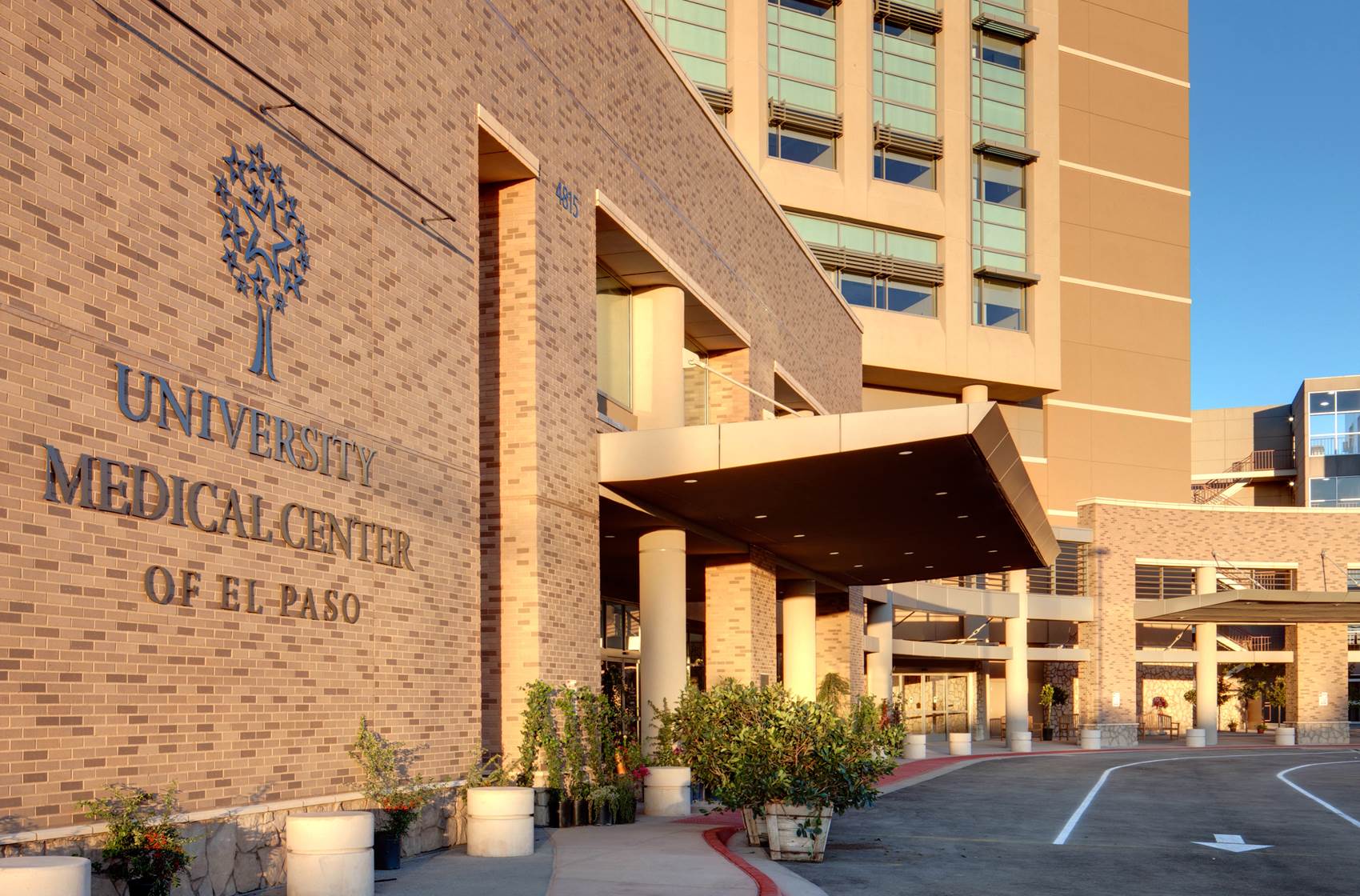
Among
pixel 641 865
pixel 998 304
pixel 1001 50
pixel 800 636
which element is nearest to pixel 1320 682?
pixel 998 304

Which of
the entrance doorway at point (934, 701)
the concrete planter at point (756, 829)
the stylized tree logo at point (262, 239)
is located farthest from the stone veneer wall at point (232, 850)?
the entrance doorway at point (934, 701)

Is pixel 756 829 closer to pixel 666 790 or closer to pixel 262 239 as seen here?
pixel 666 790

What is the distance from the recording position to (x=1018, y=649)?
182 feet

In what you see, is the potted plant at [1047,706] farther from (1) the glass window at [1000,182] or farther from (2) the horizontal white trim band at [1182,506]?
(1) the glass window at [1000,182]

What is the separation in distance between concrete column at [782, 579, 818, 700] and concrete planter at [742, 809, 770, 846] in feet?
56.2

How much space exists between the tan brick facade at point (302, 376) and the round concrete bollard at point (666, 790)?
233 cm

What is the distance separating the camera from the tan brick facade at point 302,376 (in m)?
9.42

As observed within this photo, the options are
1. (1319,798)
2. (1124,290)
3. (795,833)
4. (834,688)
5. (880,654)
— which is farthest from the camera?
(1124,290)

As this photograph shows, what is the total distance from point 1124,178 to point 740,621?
151 feet

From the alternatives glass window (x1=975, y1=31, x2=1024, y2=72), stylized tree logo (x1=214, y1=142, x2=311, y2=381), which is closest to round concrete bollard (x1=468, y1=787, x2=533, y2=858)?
stylized tree logo (x1=214, y1=142, x2=311, y2=381)

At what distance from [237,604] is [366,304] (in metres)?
3.62

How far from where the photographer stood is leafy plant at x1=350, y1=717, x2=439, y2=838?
1314cm

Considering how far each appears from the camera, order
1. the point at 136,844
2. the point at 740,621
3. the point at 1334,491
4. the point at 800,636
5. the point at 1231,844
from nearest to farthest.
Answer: the point at 136,844 < the point at 1231,844 < the point at 740,621 < the point at 800,636 < the point at 1334,491

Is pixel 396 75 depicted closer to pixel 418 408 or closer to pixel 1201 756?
pixel 418 408
